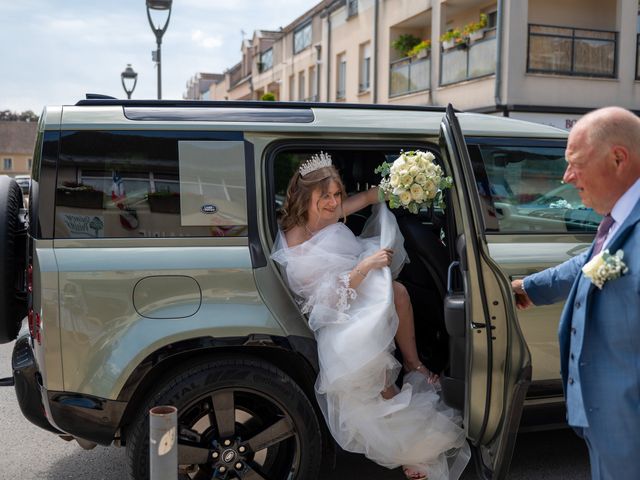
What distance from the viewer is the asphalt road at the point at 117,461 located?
389 centimetres

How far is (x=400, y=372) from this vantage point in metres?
3.69

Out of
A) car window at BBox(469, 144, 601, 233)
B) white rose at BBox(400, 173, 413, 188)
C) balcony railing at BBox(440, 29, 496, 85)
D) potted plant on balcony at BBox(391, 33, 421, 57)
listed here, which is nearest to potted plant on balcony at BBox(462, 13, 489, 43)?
balcony railing at BBox(440, 29, 496, 85)

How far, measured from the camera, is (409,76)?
20.7m

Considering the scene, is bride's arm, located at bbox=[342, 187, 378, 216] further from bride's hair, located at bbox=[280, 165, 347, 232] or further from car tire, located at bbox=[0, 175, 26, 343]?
car tire, located at bbox=[0, 175, 26, 343]

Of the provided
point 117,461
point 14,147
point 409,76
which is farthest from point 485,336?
point 14,147

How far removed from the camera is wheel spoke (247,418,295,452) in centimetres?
318

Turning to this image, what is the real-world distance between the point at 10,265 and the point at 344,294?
1646 mm

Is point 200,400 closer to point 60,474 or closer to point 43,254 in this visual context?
point 43,254

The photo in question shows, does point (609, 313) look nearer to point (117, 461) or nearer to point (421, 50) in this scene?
point (117, 461)

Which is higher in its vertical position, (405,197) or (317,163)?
(317,163)

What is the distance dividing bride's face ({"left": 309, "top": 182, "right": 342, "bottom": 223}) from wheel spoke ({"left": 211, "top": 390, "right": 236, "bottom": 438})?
3.48ft

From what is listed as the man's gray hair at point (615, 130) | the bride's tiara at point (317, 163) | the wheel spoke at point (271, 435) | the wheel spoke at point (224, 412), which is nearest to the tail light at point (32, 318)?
the wheel spoke at point (224, 412)

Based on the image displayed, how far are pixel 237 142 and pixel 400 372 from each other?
5.07 ft

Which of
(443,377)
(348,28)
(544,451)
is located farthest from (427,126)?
(348,28)
